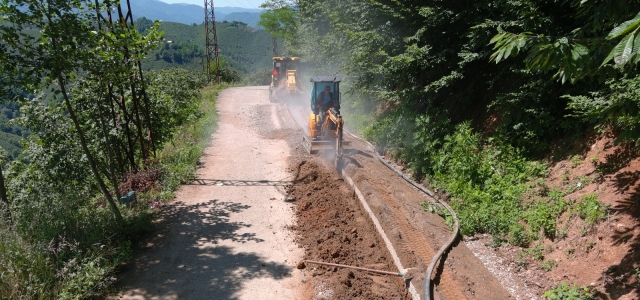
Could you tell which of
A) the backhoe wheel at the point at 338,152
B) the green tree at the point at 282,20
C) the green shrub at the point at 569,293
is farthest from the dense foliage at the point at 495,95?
the green tree at the point at 282,20

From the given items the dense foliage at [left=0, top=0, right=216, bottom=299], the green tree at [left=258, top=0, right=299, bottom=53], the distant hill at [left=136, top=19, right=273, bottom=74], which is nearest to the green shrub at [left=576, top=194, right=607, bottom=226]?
the dense foliage at [left=0, top=0, right=216, bottom=299]

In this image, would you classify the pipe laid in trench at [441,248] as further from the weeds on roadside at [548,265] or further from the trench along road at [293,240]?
the weeds on roadside at [548,265]

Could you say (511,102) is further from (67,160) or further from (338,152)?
(67,160)

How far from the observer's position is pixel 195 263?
718cm

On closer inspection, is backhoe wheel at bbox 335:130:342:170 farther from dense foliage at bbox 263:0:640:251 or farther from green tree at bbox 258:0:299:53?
green tree at bbox 258:0:299:53

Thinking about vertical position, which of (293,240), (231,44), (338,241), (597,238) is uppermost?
(231,44)

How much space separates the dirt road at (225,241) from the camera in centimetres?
646

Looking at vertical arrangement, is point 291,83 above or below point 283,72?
below

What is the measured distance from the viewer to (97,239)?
6816 millimetres

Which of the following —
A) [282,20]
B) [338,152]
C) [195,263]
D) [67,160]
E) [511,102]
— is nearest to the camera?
[195,263]

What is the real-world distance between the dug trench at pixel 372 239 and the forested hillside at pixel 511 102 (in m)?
0.81

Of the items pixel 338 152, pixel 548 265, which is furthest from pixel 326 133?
pixel 548 265

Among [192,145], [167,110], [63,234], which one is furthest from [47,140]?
[63,234]

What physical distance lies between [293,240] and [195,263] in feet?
6.39
